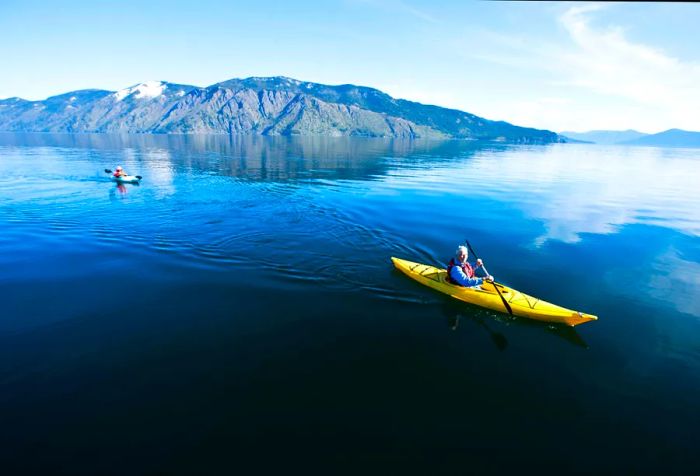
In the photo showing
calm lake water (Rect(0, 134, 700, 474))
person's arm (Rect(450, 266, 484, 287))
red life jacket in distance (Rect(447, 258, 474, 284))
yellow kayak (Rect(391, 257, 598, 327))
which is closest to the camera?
calm lake water (Rect(0, 134, 700, 474))

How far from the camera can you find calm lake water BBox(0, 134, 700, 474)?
10377 millimetres

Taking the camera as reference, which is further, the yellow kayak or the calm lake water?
the yellow kayak

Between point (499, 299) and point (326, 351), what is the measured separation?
9660 millimetres

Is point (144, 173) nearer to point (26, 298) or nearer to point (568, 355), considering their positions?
point (26, 298)

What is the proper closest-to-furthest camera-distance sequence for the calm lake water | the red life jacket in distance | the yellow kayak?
the calm lake water < the yellow kayak < the red life jacket in distance

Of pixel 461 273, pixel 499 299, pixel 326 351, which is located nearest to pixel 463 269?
pixel 461 273

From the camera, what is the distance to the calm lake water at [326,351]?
1038 centimetres

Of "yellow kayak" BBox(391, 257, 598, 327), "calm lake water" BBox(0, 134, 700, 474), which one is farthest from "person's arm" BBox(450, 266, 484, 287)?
"calm lake water" BBox(0, 134, 700, 474)

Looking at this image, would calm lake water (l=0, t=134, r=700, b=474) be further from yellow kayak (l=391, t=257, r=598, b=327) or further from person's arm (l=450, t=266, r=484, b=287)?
person's arm (l=450, t=266, r=484, b=287)

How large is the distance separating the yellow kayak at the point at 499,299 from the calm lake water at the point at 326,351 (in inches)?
21.8

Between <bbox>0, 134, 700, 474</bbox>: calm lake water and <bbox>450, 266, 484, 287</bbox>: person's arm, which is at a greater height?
<bbox>450, 266, 484, 287</bbox>: person's arm

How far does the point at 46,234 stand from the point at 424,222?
31363 millimetres

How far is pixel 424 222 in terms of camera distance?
32562 mm

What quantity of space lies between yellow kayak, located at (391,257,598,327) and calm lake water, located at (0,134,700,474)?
55 cm
